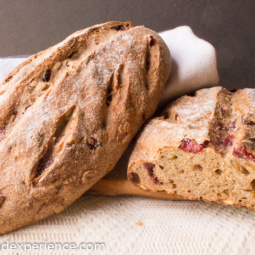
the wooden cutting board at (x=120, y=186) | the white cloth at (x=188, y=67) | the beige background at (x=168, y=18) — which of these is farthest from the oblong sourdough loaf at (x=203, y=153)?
the beige background at (x=168, y=18)

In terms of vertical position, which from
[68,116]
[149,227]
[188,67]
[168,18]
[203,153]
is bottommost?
[149,227]

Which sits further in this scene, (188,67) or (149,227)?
(188,67)

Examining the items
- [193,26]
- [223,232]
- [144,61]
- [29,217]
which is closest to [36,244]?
[29,217]

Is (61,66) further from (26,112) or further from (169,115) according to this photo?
(169,115)

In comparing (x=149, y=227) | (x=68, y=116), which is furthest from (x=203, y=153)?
(x=68, y=116)

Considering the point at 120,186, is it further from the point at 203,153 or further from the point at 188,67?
the point at 188,67

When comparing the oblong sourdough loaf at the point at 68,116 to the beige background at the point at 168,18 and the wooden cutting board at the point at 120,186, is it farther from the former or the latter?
the beige background at the point at 168,18

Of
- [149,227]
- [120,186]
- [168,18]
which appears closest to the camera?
[149,227]
